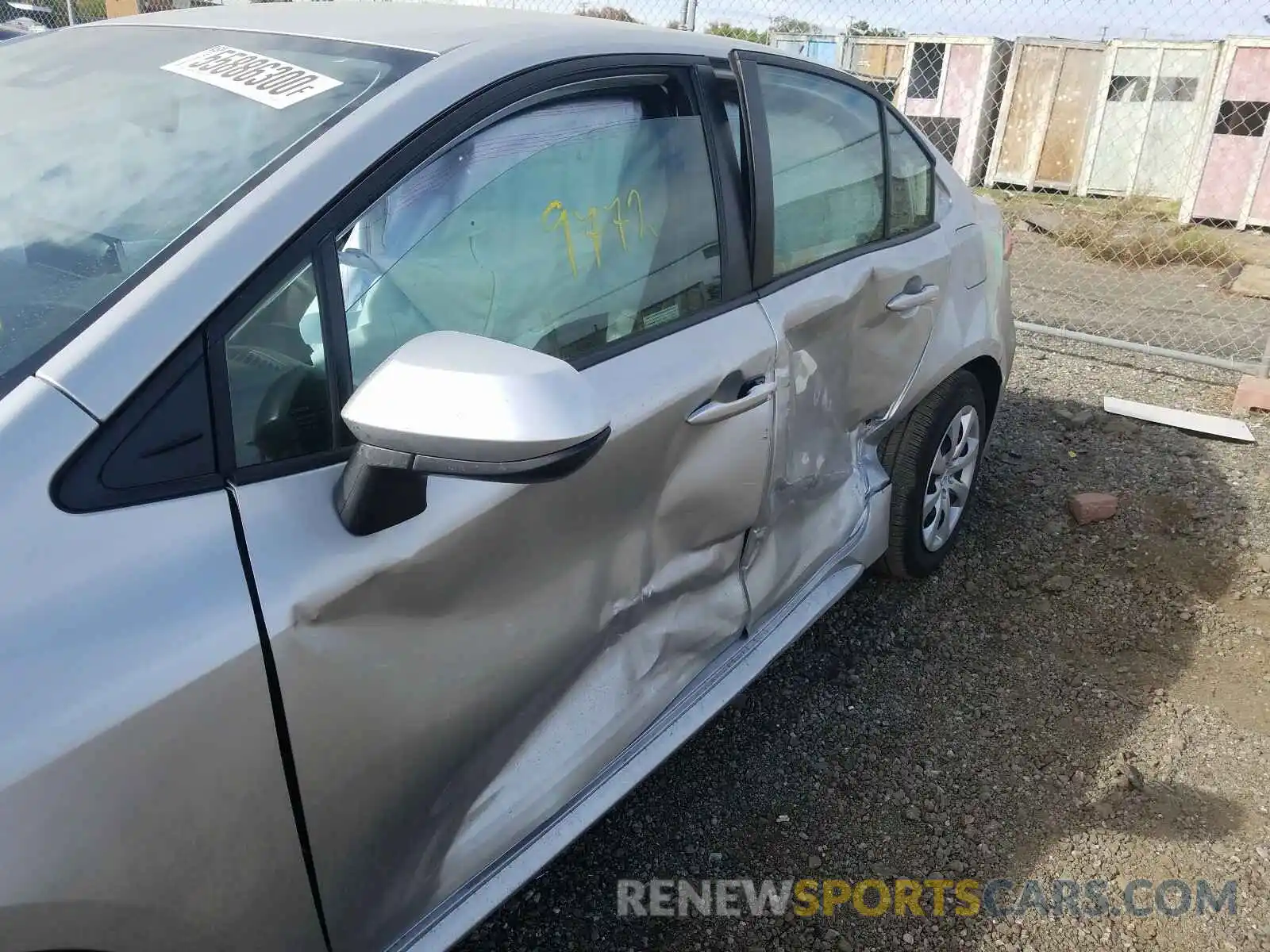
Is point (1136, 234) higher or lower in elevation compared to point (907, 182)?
lower

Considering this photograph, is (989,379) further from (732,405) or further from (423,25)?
(423,25)

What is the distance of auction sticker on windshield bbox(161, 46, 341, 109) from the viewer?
155 centimetres

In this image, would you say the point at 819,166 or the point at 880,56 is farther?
the point at 880,56

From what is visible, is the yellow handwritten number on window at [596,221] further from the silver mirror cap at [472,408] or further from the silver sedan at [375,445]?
the silver mirror cap at [472,408]

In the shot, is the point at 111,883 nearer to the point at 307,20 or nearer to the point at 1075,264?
the point at 307,20

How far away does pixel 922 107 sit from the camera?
14.8 meters

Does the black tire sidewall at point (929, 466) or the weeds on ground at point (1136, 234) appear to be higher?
the black tire sidewall at point (929, 466)

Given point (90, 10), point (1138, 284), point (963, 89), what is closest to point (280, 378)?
point (1138, 284)

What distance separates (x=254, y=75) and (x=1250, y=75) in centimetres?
1319

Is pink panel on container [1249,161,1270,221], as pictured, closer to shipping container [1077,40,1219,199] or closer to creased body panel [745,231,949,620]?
shipping container [1077,40,1219,199]

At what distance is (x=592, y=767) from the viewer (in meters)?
1.77

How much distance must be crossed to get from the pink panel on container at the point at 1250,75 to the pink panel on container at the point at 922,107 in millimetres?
4217

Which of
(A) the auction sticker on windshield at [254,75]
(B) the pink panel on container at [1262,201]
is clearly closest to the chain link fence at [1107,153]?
(B) the pink panel on container at [1262,201]

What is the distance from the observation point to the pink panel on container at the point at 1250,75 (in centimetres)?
1112
